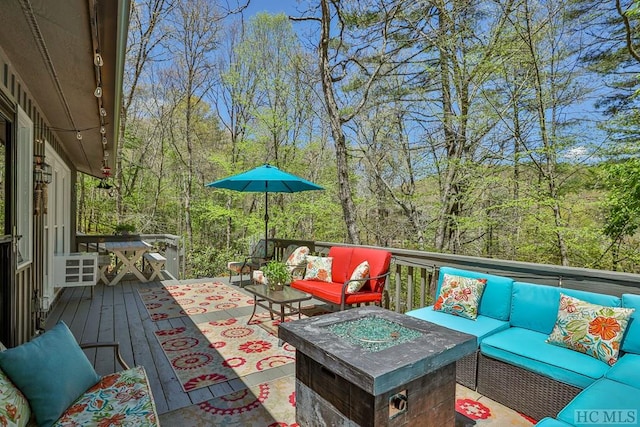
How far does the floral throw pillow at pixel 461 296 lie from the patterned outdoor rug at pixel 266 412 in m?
0.64

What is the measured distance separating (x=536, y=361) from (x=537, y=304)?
0.60 meters

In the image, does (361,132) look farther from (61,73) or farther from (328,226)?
(61,73)

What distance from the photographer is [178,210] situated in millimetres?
12930

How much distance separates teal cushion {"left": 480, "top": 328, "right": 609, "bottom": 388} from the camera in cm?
200

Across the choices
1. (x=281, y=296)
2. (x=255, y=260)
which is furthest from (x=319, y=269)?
(x=255, y=260)

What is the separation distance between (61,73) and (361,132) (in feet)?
24.0

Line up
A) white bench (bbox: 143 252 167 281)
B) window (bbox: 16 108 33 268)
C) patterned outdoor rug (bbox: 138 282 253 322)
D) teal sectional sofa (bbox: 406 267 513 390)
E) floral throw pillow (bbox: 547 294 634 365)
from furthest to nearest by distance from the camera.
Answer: white bench (bbox: 143 252 167 281) < patterned outdoor rug (bbox: 138 282 253 322) < window (bbox: 16 108 33 268) < teal sectional sofa (bbox: 406 267 513 390) < floral throw pillow (bbox: 547 294 634 365)

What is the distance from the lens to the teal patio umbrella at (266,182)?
469 cm

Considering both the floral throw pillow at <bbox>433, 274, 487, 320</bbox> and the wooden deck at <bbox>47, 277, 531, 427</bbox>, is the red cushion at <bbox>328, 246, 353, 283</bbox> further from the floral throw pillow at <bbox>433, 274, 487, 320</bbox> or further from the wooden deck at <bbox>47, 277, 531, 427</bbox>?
the floral throw pillow at <bbox>433, 274, 487, 320</bbox>

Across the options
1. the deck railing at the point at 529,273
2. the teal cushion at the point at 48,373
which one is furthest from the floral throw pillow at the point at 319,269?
the teal cushion at the point at 48,373

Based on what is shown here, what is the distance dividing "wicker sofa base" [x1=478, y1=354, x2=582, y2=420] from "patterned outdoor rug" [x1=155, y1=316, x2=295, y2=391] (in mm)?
1648

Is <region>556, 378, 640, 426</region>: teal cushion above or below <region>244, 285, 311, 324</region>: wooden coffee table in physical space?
above

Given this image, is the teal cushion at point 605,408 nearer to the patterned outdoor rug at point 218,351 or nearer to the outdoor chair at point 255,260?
the patterned outdoor rug at point 218,351

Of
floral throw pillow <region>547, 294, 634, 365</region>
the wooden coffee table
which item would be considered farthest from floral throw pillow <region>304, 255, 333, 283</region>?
floral throw pillow <region>547, 294, 634, 365</region>
